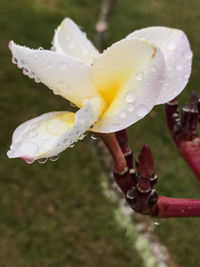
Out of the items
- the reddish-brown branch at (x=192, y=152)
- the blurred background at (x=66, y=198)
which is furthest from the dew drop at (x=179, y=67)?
the blurred background at (x=66, y=198)

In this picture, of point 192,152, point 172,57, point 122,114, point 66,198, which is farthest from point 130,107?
point 66,198

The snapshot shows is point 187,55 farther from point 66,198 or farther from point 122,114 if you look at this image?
point 66,198

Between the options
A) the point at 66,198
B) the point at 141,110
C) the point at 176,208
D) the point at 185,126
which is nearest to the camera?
the point at 141,110

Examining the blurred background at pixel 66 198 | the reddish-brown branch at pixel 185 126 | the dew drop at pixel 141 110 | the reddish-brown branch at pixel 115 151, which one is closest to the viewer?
the dew drop at pixel 141 110

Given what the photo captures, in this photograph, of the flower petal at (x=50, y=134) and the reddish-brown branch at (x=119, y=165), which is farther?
the reddish-brown branch at (x=119, y=165)

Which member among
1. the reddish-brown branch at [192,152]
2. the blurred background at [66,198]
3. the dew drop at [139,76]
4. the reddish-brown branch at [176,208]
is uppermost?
the dew drop at [139,76]

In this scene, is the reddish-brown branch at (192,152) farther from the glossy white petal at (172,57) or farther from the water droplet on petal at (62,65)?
the water droplet on petal at (62,65)

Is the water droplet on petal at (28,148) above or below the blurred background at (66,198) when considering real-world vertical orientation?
above

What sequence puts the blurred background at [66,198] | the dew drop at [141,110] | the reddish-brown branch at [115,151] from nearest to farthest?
1. the dew drop at [141,110]
2. the reddish-brown branch at [115,151]
3. the blurred background at [66,198]
